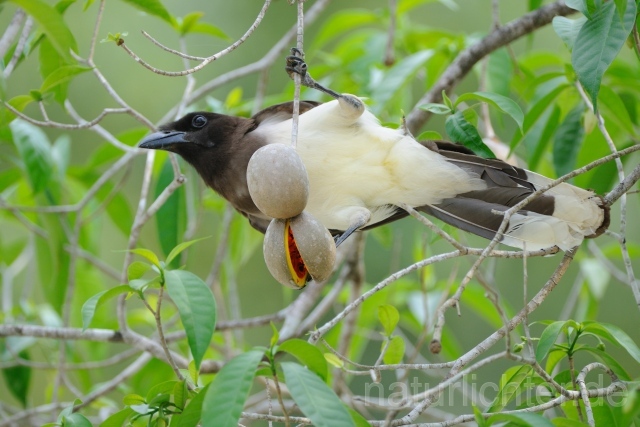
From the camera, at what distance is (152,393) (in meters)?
2.10

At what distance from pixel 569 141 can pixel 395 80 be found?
844 millimetres

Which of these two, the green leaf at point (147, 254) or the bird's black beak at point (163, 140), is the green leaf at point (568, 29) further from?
the bird's black beak at point (163, 140)

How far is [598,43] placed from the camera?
2.23 metres

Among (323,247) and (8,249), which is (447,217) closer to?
(323,247)

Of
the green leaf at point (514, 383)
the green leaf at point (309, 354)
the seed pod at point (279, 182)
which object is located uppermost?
the seed pod at point (279, 182)

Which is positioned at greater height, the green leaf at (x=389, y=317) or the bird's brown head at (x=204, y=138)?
the bird's brown head at (x=204, y=138)

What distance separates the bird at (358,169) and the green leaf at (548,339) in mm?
905

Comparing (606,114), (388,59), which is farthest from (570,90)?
(388,59)

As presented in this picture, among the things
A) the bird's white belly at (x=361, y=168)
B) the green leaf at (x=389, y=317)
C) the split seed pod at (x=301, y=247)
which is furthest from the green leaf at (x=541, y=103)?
the split seed pod at (x=301, y=247)

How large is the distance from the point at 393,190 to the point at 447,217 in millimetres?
261

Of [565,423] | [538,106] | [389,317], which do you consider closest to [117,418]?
[389,317]

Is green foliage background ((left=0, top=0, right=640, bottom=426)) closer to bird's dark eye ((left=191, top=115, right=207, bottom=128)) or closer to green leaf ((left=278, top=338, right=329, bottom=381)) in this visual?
green leaf ((left=278, top=338, right=329, bottom=381))

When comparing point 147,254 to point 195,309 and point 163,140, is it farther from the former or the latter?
point 163,140

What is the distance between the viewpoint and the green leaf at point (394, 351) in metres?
2.48
